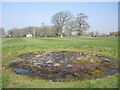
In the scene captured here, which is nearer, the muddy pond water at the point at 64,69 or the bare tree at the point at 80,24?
the muddy pond water at the point at 64,69

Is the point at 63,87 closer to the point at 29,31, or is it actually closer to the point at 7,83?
the point at 7,83

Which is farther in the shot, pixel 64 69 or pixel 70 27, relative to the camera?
pixel 70 27

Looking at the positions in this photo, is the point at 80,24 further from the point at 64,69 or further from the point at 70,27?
the point at 64,69

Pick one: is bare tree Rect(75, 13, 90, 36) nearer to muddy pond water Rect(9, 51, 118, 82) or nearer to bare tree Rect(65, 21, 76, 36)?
bare tree Rect(65, 21, 76, 36)

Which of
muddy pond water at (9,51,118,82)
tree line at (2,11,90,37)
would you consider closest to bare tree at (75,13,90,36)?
tree line at (2,11,90,37)

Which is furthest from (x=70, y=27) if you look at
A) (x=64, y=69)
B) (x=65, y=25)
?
(x=64, y=69)

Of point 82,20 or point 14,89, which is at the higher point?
point 82,20

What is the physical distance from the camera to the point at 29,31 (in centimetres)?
5128

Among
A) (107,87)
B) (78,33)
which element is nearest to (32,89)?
(107,87)

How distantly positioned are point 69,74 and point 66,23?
31.7m

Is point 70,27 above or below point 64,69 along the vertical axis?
above

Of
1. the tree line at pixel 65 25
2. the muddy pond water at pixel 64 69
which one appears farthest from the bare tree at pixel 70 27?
the muddy pond water at pixel 64 69

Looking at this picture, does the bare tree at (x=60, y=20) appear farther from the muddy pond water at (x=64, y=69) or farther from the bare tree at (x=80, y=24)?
the muddy pond water at (x=64, y=69)

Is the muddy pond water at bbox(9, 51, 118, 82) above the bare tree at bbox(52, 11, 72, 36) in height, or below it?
below
